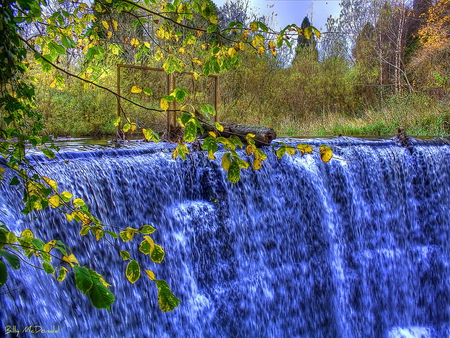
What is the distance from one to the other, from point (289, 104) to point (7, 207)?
15004mm

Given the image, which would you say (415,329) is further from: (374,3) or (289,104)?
(374,3)

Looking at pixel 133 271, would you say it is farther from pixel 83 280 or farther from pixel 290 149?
pixel 290 149

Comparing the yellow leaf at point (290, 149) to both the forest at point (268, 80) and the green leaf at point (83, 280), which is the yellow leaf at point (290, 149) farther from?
the green leaf at point (83, 280)

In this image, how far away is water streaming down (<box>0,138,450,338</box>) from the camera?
13.6 ft

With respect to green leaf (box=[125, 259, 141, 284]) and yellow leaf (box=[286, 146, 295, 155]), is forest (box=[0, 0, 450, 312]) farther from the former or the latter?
green leaf (box=[125, 259, 141, 284])

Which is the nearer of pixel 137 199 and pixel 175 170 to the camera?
pixel 137 199

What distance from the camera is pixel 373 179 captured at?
6.39m

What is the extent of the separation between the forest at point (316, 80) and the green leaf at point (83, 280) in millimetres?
9600

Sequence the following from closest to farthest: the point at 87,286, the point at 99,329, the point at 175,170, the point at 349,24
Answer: the point at 87,286 < the point at 99,329 < the point at 175,170 < the point at 349,24

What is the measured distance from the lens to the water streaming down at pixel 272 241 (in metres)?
4.15

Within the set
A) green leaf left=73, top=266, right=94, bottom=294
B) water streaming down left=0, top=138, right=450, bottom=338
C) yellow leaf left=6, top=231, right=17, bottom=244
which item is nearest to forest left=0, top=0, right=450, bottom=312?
water streaming down left=0, top=138, right=450, bottom=338

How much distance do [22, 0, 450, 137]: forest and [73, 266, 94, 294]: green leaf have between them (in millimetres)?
9600

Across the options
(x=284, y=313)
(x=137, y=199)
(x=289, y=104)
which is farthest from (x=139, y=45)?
(x=289, y=104)

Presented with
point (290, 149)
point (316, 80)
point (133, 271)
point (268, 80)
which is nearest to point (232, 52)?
point (290, 149)
